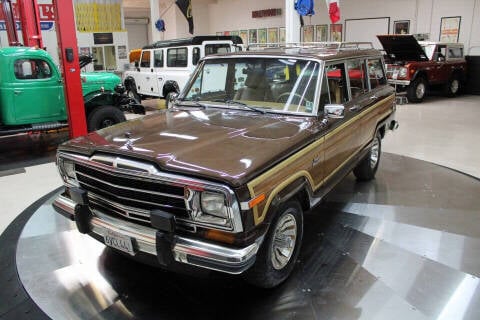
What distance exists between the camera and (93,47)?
15516mm

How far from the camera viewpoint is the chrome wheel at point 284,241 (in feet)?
8.96

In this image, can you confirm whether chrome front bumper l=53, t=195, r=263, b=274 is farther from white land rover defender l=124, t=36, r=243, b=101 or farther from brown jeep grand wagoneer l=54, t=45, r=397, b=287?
white land rover defender l=124, t=36, r=243, b=101

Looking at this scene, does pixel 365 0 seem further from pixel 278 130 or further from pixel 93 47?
pixel 278 130

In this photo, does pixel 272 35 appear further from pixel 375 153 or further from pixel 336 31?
pixel 375 153

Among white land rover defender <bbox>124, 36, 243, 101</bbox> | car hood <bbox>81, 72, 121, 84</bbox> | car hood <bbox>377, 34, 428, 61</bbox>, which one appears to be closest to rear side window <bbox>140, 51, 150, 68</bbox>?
white land rover defender <bbox>124, 36, 243, 101</bbox>

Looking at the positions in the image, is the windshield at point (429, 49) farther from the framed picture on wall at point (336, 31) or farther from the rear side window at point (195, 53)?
the rear side window at point (195, 53)

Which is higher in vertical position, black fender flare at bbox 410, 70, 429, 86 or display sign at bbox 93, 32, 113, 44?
display sign at bbox 93, 32, 113, 44

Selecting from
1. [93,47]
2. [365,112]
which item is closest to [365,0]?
[93,47]

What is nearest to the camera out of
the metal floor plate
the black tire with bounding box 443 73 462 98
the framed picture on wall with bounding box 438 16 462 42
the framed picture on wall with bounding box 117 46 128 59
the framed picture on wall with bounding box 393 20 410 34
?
the metal floor plate

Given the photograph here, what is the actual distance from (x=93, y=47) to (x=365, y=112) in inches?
546

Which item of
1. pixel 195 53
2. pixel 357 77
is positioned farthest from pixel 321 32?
pixel 357 77

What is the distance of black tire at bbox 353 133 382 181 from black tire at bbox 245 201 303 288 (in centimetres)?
229

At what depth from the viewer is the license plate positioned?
2500 millimetres

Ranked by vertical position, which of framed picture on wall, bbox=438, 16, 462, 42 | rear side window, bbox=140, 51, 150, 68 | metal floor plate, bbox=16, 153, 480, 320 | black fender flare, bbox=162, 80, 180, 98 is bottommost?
metal floor plate, bbox=16, 153, 480, 320
